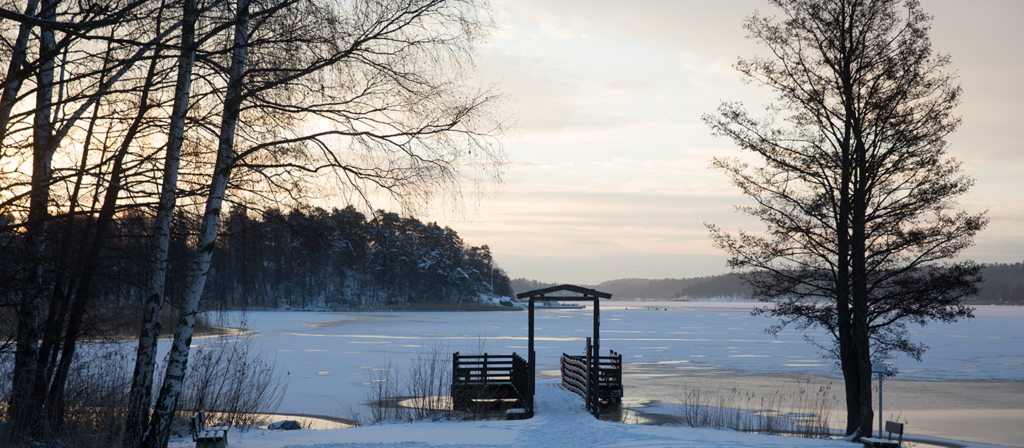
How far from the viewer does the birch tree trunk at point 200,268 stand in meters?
7.70

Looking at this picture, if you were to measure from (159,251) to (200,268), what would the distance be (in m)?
0.48

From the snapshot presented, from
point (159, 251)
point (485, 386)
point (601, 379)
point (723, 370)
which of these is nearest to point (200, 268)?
point (159, 251)

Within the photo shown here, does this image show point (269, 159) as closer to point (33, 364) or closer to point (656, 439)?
point (33, 364)

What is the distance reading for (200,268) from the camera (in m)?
7.71

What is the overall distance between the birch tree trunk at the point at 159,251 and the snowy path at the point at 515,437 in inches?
76.2

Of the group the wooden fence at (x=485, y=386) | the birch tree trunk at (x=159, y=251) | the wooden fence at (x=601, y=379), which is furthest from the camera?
the wooden fence at (x=601, y=379)

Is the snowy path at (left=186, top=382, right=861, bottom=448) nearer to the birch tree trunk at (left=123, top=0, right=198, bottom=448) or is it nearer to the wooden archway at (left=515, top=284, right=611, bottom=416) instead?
the wooden archway at (left=515, top=284, right=611, bottom=416)

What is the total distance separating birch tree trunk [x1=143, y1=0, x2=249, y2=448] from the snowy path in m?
1.77

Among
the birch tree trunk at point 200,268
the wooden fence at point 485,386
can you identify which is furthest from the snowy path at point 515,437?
the wooden fence at point 485,386

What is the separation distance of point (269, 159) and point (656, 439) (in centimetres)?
700

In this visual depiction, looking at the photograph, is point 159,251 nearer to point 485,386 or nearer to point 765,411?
point 485,386

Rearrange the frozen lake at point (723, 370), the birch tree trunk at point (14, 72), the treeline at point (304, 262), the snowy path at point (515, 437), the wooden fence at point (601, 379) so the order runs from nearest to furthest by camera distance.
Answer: the birch tree trunk at point (14, 72) < the treeline at point (304, 262) < the snowy path at point (515, 437) < the wooden fence at point (601, 379) < the frozen lake at point (723, 370)

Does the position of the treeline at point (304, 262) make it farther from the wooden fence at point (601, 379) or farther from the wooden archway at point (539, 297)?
the wooden fence at point (601, 379)

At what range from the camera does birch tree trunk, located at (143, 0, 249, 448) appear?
25.3 feet
